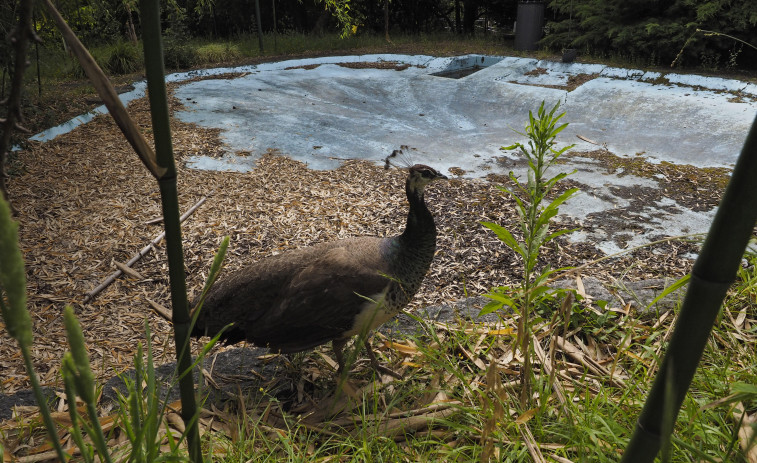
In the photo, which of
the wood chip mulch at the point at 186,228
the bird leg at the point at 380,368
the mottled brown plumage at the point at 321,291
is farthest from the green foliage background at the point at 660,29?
the bird leg at the point at 380,368

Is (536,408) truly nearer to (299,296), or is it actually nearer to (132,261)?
(299,296)

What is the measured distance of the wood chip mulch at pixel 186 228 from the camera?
3840 mm

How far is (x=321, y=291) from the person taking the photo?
9.06 feet

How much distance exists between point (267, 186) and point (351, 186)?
37.6 inches

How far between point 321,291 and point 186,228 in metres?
2.75

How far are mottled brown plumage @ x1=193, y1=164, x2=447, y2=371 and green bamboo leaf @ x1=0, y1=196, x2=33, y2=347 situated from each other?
212 cm

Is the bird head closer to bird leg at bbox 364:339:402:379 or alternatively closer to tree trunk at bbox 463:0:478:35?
bird leg at bbox 364:339:402:379

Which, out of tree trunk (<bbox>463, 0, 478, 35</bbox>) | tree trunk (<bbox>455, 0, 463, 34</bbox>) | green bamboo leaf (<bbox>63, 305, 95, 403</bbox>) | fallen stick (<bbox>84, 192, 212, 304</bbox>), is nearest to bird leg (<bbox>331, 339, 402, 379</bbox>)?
fallen stick (<bbox>84, 192, 212, 304</bbox>)

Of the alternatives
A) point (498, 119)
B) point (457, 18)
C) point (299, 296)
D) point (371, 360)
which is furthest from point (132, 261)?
point (457, 18)

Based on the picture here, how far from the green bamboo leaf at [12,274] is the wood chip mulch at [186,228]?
9.19 ft

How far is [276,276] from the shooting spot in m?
2.90

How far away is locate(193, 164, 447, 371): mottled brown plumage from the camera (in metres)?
2.74

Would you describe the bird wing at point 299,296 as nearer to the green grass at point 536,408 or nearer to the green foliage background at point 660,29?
the green grass at point 536,408

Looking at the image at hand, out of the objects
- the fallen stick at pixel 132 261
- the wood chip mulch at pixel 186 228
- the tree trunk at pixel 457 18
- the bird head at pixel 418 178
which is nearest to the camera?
the bird head at pixel 418 178
